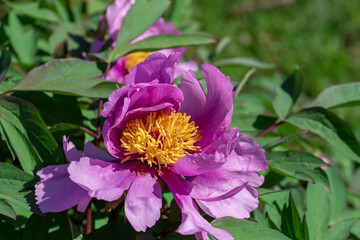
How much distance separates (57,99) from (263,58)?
8.88ft

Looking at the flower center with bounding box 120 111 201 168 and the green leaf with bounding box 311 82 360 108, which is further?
the green leaf with bounding box 311 82 360 108

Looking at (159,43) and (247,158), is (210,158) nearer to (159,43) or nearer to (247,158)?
(247,158)

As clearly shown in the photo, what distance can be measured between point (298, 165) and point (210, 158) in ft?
1.12

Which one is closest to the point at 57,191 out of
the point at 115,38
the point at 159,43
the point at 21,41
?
the point at 159,43

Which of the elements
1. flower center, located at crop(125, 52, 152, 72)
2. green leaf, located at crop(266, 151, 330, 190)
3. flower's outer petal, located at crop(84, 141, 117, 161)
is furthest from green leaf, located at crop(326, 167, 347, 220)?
flower's outer petal, located at crop(84, 141, 117, 161)

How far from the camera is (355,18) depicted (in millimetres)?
3973

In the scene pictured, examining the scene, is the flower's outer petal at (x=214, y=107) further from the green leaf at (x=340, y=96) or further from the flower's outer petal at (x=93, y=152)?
the green leaf at (x=340, y=96)

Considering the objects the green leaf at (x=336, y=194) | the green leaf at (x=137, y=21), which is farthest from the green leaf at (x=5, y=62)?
the green leaf at (x=336, y=194)

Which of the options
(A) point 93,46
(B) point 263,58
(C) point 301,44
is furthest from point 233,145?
(C) point 301,44

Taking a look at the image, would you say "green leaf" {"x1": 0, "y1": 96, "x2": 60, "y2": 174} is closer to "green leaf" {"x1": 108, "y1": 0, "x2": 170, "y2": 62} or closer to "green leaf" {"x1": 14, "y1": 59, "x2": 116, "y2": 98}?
"green leaf" {"x1": 14, "y1": 59, "x2": 116, "y2": 98}

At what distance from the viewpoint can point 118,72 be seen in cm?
125

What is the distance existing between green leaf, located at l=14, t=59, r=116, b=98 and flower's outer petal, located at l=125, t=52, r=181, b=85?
10 centimetres

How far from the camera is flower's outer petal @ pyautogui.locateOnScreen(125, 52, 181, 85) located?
890mm

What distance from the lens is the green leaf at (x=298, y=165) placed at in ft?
3.34
